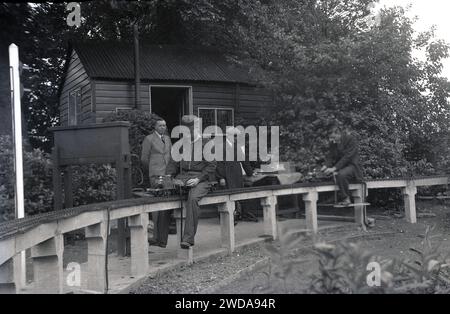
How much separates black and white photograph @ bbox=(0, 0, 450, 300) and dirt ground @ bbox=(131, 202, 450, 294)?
0.05m

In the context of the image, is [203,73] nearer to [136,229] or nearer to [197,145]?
[197,145]

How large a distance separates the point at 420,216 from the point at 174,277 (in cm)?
808

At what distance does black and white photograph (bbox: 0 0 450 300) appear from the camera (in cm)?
501

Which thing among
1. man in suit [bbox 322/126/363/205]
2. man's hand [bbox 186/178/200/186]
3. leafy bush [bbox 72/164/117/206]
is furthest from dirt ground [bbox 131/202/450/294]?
leafy bush [bbox 72/164/117/206]

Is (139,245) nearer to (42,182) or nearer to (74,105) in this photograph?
(42,182)

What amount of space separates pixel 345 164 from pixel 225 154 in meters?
2.43

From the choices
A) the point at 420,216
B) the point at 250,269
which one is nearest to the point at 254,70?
the point at 420,216

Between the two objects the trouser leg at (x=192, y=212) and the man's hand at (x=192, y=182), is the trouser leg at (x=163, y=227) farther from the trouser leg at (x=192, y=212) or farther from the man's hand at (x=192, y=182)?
the man's hand at (x=192, y=182)

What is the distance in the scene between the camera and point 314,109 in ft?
45.2

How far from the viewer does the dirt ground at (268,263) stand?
4881 mm

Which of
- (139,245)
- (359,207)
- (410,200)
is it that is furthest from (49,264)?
(410,200)

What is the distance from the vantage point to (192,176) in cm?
756

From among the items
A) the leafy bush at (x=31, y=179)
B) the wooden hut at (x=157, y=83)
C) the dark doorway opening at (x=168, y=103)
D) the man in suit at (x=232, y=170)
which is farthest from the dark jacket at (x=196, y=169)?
the dark doorway opening at (x=168, y=103)

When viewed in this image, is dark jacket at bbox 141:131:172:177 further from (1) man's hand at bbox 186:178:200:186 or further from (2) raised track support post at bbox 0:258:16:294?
(2) raised track support post at bbox 0:258:16:294
